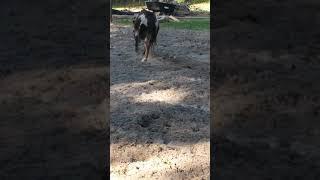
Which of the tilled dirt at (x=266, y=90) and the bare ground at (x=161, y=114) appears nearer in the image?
the tilled dirt at (x=266, y=90)

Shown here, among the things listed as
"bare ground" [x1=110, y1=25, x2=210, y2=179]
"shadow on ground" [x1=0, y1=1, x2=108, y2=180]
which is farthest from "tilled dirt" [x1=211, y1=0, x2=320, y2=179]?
"bare ground" [x1=110, y1=25, x2=210, y2=179]

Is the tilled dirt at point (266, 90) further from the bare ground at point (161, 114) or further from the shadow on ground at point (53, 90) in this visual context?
the bare ground at point (161, 114)

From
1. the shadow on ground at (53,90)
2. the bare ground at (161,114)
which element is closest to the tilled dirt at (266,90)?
the shadow on ground at (53,90)

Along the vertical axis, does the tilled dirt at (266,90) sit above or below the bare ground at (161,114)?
above

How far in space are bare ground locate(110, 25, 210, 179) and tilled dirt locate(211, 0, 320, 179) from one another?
6.48 ft

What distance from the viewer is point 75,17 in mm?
1690

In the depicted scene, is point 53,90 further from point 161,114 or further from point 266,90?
point 161,114

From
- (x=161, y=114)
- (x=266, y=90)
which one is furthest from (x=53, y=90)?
(x=161, y=114)

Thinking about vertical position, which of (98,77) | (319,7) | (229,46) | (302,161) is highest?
(319,7)

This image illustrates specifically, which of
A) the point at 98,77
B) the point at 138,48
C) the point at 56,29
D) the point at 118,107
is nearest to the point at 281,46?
the point at 98,77

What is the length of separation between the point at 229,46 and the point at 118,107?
4123mm

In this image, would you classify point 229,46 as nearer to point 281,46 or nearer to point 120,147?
point 281,46

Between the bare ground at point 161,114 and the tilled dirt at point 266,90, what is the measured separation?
6.48 ft

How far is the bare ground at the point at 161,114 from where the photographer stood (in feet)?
13.2
